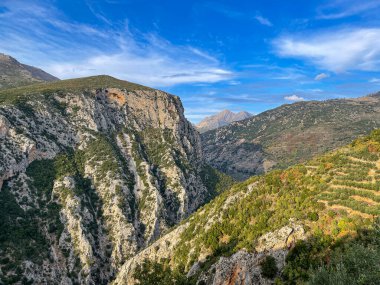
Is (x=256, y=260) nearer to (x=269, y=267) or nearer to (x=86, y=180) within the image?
(x=269, y=267)

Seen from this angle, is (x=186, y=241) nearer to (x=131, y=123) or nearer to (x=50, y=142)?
(x=50, y=142)

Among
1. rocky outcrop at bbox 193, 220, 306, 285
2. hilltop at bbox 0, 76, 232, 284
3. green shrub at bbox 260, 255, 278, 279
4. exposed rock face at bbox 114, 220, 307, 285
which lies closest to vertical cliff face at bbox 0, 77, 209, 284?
hilltop at bbox 0, 76, 232, 284

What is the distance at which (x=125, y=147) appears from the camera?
153625 millimetres

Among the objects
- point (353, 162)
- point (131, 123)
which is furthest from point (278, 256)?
point (131, 123)

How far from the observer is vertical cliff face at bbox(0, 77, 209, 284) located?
97438mm

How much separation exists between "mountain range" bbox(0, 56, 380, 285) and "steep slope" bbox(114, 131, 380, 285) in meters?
0.20

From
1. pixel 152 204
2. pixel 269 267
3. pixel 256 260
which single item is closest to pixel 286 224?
pixel 256 260

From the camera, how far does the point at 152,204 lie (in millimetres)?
125938

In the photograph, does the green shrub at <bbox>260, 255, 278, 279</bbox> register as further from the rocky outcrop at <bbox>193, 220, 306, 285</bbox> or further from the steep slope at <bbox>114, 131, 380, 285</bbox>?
the rocky outcrop at <bbox>193, 220, 306, 285</bbox>

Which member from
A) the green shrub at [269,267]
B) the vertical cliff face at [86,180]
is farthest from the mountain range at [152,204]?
the vertical cliff face at [86,180]

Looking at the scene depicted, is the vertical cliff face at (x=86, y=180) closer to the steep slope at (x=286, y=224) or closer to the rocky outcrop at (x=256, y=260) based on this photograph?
the steep slope at (x=286, y=224)

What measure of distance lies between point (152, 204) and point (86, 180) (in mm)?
30277

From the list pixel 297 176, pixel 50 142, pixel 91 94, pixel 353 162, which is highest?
pixel 91 94

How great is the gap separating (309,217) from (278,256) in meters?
7.63
